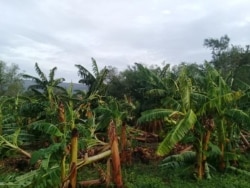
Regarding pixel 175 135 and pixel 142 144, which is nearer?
pixel 175 135

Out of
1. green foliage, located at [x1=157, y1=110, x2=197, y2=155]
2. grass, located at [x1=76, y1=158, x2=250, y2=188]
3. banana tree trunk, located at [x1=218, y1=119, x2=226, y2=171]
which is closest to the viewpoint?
green foliage, located at [x1=157, y1=110, x2=197, y2=155]

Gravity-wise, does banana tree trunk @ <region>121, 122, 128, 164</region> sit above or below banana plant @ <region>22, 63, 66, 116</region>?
below

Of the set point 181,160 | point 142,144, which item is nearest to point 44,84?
point 142,144

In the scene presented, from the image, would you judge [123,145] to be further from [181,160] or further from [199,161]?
[199,161]

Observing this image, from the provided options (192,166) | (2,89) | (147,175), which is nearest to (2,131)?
(147,175)

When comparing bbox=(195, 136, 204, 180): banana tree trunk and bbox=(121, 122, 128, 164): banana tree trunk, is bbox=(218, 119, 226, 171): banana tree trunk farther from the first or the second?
bbox=(121, 122, 128, 164): banana tree trunk

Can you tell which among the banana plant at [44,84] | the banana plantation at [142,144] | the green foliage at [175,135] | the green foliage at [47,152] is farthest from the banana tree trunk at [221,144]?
the banana plant at [44,84]

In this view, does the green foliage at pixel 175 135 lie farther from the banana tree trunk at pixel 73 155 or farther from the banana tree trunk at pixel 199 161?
the banana tree trunk at pixel 73 155

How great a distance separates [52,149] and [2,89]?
43.9 metres

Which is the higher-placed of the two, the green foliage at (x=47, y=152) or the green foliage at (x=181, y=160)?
the green foliage at (x=47, y=152)

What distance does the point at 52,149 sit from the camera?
297 inches

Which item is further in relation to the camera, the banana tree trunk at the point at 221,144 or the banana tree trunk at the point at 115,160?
the banana tree trunk at the point at 221,144

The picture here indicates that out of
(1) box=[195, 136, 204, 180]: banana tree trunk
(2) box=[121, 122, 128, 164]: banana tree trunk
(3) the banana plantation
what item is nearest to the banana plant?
(3) the banana plantation

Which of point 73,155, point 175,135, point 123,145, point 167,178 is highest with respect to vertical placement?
point 175,135
